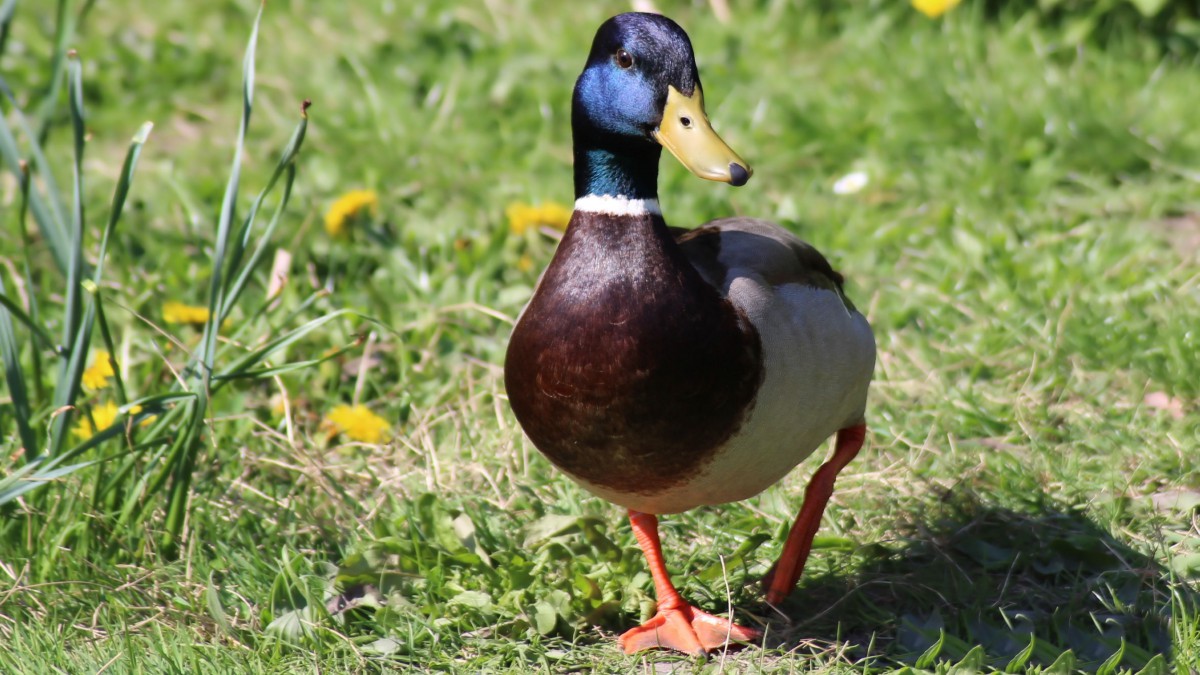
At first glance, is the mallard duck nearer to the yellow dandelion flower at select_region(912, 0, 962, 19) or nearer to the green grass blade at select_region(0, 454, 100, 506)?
the green grass blade at select_region(0, 454, 100, 506)

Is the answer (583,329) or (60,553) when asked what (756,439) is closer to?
(583,329)

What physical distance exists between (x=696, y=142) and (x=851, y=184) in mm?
2418

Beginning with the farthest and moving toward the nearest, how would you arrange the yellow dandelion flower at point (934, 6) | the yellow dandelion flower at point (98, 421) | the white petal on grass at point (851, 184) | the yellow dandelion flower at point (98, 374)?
the yellow dandelion flower at point (934, 6) → the white petal on grass at point (851, 184) → the yellow dandelion flower at point (98, 374) → the yellow dandelion flower at point (98, 421)

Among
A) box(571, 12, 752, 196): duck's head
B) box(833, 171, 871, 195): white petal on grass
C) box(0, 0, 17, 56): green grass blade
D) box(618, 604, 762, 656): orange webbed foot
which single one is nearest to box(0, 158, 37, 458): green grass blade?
box(0, 0, 17, 56): green grass blade

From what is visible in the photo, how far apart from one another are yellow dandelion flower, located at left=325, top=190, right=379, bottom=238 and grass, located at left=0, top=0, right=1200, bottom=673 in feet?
0.20

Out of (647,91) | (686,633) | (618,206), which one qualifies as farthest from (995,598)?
(647,91)

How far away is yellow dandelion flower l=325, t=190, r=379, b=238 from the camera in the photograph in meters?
4.12

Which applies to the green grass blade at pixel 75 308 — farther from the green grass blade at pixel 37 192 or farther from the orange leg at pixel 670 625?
the orange leg at pixel 670 625

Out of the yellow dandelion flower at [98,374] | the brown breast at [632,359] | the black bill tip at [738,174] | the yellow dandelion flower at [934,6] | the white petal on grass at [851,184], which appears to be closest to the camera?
the black bill tip at [738,174]

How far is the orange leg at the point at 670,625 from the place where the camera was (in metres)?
2.68

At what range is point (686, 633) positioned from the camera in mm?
2676

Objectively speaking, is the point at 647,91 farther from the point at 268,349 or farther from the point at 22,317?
the point at 22,317

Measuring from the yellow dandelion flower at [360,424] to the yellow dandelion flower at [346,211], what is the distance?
88cm

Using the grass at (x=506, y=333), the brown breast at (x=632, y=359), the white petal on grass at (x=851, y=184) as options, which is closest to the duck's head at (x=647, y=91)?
the brown breast at (x=632, y=359)
